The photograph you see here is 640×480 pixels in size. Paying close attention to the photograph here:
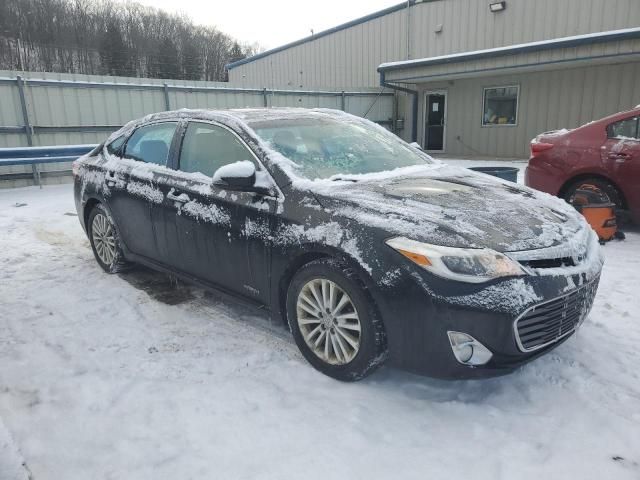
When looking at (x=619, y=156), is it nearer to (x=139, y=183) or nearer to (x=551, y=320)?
(x=551, y=320)

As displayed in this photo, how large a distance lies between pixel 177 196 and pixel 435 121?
50.2 feet

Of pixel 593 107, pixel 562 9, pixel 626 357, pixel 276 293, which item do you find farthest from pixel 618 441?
pixel 562 9

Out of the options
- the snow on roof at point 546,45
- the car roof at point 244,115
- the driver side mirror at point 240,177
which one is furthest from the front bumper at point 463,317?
the snow on roof at point 546,45

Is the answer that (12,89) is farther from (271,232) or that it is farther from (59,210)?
(271,232)

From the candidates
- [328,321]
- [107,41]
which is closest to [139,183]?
[328,321]

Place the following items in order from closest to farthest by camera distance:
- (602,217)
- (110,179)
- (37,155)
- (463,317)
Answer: (463,317), (110,179), (602,217), (37,155)

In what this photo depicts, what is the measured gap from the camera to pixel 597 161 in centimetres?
572

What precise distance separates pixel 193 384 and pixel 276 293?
0.72 m

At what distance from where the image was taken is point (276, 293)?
307cm

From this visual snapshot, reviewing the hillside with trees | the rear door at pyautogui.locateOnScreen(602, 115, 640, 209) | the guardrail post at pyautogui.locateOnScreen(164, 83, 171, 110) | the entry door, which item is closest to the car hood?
the rear door at pyautogui.locateOnScreen(602, 115, 640, 209)

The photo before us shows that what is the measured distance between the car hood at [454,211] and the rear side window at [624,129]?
3.13 m

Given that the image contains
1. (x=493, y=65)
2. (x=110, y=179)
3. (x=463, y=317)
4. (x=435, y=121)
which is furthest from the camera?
(x=435, y=121)

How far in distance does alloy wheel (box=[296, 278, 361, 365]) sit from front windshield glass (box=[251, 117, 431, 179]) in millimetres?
745

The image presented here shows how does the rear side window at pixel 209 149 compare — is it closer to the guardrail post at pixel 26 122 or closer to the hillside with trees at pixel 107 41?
the guardrail post at pixel 26 122
